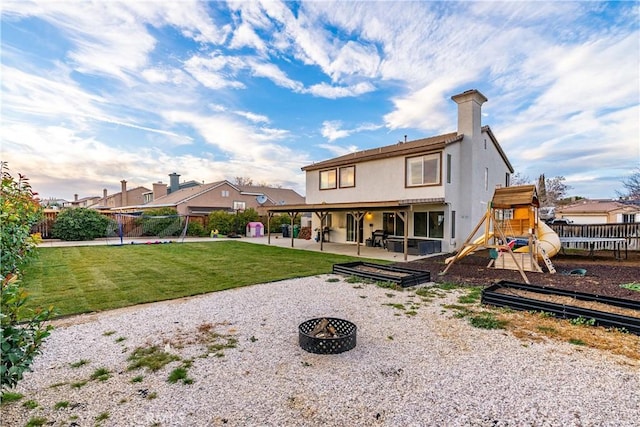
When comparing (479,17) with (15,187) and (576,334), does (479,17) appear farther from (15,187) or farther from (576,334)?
(15,187)

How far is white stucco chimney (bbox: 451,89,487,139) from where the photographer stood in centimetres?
1398

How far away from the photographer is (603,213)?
2534 centimetres

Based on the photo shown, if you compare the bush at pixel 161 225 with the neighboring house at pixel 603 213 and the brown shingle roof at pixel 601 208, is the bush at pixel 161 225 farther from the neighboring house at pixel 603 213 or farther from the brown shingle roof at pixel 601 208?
the brown shingle roof at pixel 601 208

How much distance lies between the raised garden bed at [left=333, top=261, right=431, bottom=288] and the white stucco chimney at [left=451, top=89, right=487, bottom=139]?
28.4 feet

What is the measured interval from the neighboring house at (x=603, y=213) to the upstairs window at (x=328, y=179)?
21464 millimetres

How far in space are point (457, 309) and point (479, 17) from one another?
8966mm

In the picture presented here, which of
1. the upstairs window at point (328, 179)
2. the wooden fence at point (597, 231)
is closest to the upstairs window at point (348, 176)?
the upstairs window at point (328, 179)

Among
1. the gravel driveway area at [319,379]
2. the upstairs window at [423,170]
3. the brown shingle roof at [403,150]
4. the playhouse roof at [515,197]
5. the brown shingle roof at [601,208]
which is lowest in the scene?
the gravel driveway area at [319,379]

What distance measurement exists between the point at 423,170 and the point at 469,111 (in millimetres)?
3479

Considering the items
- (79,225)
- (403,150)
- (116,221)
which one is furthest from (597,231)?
(79,225)

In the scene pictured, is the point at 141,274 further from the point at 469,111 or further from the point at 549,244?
the point at 469,111

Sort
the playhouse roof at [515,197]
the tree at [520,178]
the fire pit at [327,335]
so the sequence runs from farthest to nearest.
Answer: the tree at [520,178] → the playhouse roof at [515,197] → the fire pit at [327,335]

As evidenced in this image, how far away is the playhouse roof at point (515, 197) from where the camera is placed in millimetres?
8938

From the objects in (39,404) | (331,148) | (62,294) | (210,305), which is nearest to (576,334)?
(210,305)
